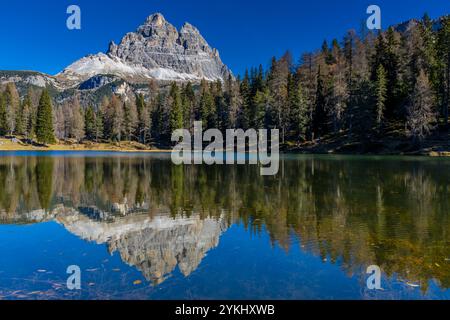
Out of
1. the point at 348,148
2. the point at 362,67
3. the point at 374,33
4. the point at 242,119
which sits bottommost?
the point at 348,148

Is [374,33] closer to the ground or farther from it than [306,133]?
farther from it

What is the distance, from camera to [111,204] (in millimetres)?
18750

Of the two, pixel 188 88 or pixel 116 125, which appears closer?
pixel 116 125

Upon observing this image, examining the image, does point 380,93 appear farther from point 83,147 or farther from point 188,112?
point 83,147

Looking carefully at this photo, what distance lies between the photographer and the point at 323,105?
294 ft

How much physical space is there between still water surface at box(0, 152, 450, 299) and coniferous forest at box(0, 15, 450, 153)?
55.6m

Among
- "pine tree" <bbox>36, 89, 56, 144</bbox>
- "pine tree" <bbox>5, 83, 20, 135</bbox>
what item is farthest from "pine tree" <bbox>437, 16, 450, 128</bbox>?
"pine tree" <bbox>5, 83, 20, 135</bbox>

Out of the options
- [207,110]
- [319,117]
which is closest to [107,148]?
[207,110]

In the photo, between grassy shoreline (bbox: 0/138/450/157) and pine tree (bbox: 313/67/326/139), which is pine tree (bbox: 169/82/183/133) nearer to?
grassy shoreline (bbox: 0/138/450/157)

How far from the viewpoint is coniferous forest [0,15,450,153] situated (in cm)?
7200

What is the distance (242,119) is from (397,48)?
46.5 metres

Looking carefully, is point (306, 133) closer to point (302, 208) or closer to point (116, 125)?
point (116, 125)

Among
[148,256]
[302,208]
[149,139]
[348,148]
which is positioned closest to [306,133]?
[348,148]
